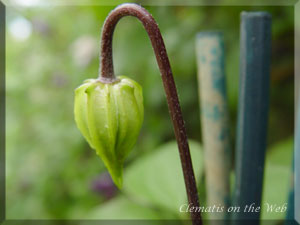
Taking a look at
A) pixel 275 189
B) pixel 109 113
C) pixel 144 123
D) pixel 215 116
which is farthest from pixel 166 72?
pixel 144 123

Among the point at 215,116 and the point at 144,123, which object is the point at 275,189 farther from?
the point at 144,123

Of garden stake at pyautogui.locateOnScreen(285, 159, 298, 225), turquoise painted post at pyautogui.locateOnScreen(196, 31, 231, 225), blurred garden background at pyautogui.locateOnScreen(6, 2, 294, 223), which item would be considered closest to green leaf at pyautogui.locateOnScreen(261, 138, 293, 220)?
blurred garden background at pyautogui.locateOnScreen(6, 2, 294, 223)

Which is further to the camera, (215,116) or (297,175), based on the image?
(215,116)

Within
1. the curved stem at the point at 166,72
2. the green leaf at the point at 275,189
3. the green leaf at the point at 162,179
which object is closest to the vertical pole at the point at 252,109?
the curved stem at the point at 166,72

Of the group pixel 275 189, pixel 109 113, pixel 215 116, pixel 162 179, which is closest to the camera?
pixel 109 113

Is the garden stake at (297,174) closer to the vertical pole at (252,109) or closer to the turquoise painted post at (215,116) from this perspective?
the vertical pole at (252,109)

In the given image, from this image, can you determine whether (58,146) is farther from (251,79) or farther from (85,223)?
(251,79)

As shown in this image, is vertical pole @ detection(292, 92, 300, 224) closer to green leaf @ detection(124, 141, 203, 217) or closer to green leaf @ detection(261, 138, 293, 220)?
green leaf @ detection(261, 138, 293, 220)
